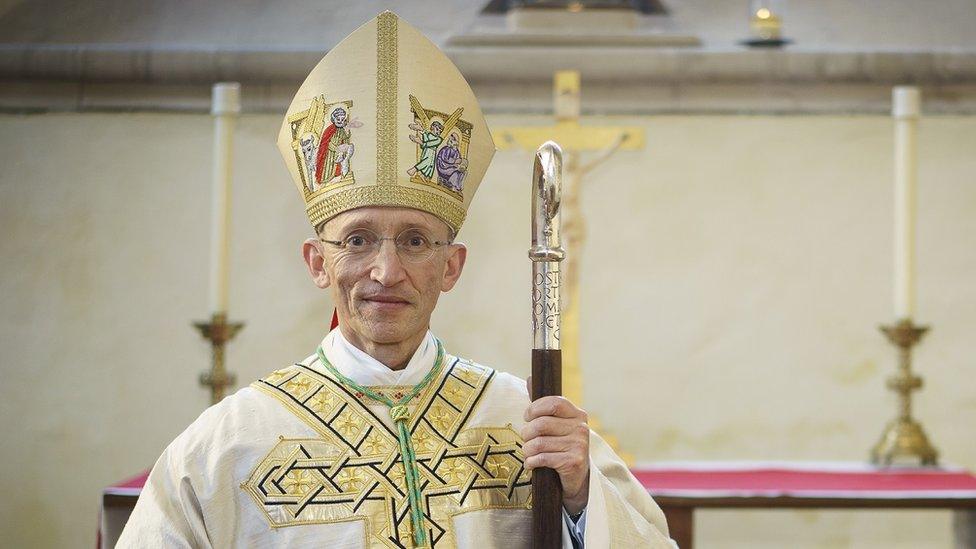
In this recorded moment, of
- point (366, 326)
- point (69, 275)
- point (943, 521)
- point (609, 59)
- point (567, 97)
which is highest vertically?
point (609, 59)

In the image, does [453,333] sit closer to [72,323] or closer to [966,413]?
[72,323]

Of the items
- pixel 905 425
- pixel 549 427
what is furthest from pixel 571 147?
pixel 549 427

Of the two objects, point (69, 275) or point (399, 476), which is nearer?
point (399, 476)

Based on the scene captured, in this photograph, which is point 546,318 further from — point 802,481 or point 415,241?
point 802,481

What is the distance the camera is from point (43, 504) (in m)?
5.40

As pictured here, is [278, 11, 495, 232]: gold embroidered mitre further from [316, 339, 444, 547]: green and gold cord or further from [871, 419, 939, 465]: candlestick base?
[871, 419, 939, 465]: candlestick base

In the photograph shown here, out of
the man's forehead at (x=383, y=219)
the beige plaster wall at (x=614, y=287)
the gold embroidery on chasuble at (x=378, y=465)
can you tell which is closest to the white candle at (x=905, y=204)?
the beige plaster wall at (x=614, y=287)

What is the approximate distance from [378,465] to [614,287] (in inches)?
115

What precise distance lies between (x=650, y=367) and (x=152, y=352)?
6.14 feet

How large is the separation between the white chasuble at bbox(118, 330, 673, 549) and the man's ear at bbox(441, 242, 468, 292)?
134mm

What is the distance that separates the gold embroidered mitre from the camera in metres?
2.72

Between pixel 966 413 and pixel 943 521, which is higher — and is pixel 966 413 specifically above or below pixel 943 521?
above

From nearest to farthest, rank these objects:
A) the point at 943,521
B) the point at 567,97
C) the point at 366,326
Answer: the point at 366,326, the point at 567,97, the point at 943,521

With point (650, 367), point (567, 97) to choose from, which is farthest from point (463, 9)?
point (650, 367)
